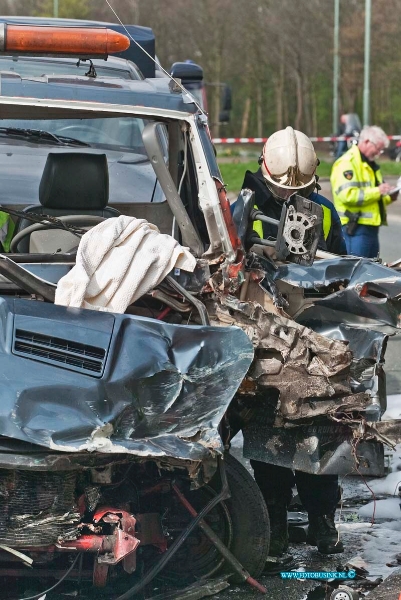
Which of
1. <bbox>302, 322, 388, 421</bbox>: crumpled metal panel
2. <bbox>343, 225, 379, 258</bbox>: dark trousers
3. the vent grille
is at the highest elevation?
the vent grille

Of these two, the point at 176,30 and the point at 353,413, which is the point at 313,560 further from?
the point at 176,30

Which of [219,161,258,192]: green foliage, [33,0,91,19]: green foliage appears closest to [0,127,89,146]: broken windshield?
[219,161,258,192]: green foliage

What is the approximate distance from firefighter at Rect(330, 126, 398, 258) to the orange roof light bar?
5653mm

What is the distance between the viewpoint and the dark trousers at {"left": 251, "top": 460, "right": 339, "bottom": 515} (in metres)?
5.14

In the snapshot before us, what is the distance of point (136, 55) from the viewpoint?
770 centimetres

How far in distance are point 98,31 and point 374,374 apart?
6.01 ft

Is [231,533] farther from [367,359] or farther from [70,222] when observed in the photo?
[70,222]

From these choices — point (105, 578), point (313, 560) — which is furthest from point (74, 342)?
point (313, 560)

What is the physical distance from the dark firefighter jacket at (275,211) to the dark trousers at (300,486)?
1.14 meters

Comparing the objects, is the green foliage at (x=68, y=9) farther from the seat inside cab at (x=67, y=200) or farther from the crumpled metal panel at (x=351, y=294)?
the crumpled metal panel at (x=351, y=294)

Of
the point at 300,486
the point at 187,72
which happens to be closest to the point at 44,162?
the point at 300,486

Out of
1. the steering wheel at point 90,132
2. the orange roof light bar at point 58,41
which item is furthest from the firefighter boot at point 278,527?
the steering wheel at point 90,132

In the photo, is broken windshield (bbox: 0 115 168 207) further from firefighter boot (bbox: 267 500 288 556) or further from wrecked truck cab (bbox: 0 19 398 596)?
firefighter boot (bbox: 267 500 288 556)

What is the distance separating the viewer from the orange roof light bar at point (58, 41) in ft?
14.8
